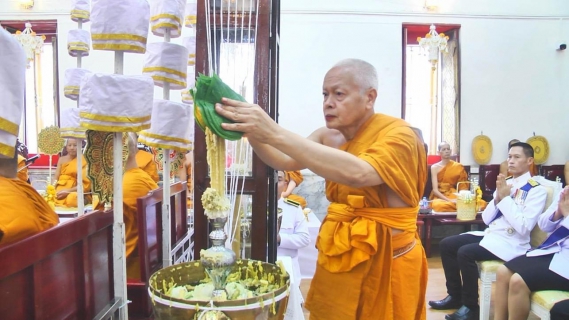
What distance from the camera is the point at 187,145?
2.05m

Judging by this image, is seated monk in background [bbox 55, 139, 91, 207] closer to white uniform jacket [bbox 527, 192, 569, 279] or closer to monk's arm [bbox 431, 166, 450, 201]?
white uniform jacket [bbox 527, 192, 569, 279]

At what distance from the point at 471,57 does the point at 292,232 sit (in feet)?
16.0

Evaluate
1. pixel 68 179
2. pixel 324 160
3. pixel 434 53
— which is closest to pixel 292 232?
pixel 324 160

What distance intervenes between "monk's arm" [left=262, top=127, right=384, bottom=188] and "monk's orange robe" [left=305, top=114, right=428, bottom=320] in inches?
4.8

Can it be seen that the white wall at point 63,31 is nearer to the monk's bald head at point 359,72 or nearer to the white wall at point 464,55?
the white wall at point 464,55

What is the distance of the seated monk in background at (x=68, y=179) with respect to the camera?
4617 millimetres

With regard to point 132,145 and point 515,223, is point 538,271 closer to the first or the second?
point 515,223

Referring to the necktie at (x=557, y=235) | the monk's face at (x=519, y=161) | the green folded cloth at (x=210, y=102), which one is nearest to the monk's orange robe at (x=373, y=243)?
the green folded cloth at (x=210, y=102)

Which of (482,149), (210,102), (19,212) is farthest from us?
(482,149)

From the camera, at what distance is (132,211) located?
2414 mm

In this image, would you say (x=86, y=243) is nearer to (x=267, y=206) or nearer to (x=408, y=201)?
(x=267, y=206)

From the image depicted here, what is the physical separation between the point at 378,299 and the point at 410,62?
593 cm

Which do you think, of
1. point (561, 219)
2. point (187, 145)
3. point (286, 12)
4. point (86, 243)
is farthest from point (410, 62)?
point (86, 243)

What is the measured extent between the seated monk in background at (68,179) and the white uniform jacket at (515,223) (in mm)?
3845
